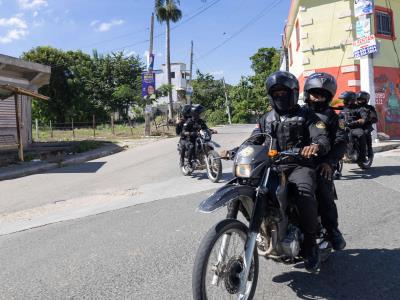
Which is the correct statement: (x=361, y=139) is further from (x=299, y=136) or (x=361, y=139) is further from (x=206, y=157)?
(x=299, y=136)

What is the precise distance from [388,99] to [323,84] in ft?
50.3

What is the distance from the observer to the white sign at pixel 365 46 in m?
14.9

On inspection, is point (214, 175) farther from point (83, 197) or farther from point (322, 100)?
point (322, 100)

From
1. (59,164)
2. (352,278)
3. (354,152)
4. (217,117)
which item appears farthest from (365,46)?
(217,117)

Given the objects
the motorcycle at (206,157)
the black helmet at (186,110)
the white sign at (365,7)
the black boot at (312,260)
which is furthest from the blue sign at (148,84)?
the black boot at (312,260)

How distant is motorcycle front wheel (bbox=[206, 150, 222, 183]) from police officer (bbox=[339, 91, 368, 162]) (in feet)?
9.84

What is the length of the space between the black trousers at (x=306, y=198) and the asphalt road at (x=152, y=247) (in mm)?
471

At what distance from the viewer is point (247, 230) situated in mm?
3418

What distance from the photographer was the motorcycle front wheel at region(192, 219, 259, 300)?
3115 millimetres

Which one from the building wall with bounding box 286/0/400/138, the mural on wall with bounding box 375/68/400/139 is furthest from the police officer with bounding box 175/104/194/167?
the mural on wall with bounding box 375/68/400/139

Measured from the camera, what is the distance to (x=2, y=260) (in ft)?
17.1

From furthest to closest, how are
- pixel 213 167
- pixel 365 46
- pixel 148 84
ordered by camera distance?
pixel 148 84 < pixel 365 46 < pixel 213 167

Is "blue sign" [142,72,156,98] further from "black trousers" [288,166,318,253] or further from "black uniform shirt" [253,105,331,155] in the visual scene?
"black trousers" [288,166,318,253]

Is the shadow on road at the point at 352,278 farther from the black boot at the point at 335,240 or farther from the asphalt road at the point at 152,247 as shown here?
the black boot at the point at 335,240
